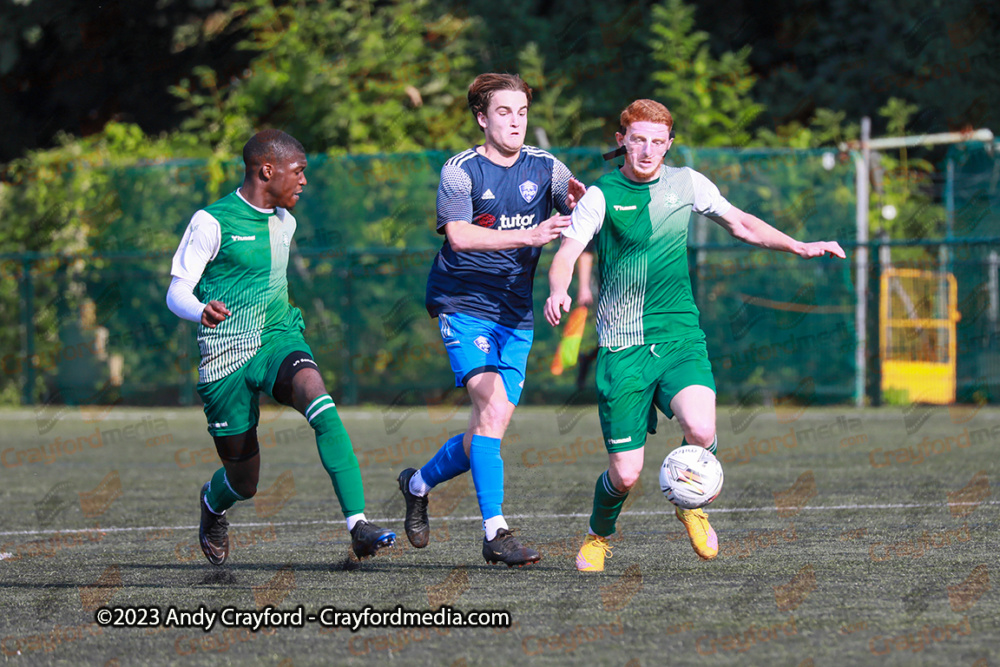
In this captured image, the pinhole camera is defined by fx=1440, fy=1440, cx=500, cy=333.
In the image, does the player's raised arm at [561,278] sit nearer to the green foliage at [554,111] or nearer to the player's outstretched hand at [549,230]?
the player's outstretched hand at [549,230]

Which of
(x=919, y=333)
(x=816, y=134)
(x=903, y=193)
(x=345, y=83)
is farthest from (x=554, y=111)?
(x=919, y=333)

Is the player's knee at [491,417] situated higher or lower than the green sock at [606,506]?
higher

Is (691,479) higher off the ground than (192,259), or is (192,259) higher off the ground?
(192,259)

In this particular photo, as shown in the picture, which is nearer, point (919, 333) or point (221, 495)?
point (221, 495)

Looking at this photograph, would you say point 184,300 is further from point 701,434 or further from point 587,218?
point 701,434

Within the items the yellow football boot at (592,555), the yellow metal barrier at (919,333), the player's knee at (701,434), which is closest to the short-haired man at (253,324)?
the yellow football boot at (592,555)

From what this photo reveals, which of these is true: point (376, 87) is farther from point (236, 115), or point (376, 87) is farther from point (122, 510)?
point (122, 510)

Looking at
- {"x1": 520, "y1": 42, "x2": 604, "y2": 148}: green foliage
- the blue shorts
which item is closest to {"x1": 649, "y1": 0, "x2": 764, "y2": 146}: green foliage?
{"x1": 520, "y1": 42, "x2": 604, "y2": 148}: green foliage

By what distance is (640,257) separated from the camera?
20.9 ft

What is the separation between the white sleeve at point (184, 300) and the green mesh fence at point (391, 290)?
39.2 ft

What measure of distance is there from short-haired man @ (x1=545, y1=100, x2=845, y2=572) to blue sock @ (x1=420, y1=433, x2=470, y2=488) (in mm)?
841

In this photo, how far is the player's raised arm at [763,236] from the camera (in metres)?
6.44

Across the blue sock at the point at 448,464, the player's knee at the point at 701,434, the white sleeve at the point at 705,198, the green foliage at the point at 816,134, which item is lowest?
the blue sock at the point at 448,464

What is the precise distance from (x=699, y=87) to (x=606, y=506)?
56.1 ft
